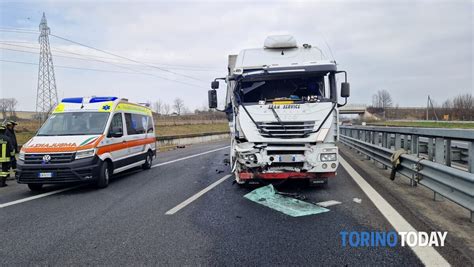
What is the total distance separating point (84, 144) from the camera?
24.6 ft

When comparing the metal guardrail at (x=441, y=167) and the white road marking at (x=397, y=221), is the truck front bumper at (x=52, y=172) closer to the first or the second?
the white road marking at (x=397, y=221)

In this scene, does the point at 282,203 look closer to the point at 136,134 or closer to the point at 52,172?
the point at 52,172

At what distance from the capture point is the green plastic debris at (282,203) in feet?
17.1

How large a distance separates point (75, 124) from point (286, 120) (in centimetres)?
548

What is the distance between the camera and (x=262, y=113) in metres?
6.72

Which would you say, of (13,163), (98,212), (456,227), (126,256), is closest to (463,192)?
(456,227)

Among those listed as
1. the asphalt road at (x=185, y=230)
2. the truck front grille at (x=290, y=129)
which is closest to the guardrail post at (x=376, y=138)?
the asphalt road at (x=185, y=230)

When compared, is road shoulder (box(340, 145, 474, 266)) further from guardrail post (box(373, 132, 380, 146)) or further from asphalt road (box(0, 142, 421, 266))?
guardrail post (box(373, 132, 380, 146))

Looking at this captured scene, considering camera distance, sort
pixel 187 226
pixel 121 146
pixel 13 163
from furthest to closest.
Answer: pixel 13 163
pixel 121 146
pixel 187 226

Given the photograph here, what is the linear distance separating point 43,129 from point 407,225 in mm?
8343

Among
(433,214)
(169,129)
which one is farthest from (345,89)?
(169,129)

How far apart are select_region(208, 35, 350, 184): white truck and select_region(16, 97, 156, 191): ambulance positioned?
3.39 meters

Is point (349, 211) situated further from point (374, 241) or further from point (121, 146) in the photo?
point (121, 146)

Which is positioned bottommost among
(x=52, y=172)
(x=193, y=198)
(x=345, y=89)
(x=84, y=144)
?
(x=193, y=198)
